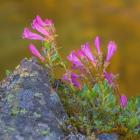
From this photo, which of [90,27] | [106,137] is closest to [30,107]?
[106,137]

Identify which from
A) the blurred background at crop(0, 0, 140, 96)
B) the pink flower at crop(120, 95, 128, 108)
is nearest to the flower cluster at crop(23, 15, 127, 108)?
the pink flower at crop(120, 95, 128, 108)

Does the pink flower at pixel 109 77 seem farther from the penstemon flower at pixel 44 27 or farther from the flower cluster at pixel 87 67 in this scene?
the penstemon flower at pixel 44 27

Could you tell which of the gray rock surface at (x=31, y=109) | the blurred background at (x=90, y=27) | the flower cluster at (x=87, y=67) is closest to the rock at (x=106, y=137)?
the gray rock surface at (x=31, y=109)

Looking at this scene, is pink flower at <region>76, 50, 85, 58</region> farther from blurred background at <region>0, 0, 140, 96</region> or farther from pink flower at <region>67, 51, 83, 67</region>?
blurred background at <region>0, 0, 140, 96</region>

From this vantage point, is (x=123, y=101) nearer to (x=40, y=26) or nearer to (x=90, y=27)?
(x=40, y=26)

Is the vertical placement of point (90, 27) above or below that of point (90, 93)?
above

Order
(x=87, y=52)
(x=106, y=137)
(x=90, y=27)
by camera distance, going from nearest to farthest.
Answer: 1. (x=106, y=137)
2. (x=87, y=52)
3. (x=90, y=27)

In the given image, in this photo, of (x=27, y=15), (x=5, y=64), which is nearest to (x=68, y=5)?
(x=27, y=15)

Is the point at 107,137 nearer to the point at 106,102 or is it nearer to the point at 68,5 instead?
the point at 106,102
